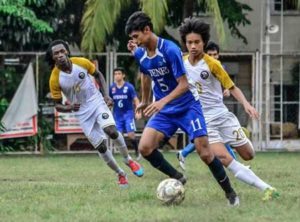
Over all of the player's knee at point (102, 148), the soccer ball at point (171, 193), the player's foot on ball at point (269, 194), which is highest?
the player's knee at point (102, 148)

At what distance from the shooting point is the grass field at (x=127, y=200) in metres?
7.48

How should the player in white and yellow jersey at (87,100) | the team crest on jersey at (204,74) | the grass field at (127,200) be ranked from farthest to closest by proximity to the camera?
the player in white and yellow jersey at (87,100) < the team crest on jersey at (204,74) < the grass field at (127,200)

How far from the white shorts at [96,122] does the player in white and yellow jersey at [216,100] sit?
6.29 ft

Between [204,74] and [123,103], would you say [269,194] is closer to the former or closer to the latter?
[204,74]

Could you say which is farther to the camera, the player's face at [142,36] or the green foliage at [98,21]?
the green foliage at [98,21]

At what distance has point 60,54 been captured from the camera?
1046 cm

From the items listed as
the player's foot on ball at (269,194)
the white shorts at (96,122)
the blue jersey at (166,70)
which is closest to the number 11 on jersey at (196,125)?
the blue jersey at (166,70)

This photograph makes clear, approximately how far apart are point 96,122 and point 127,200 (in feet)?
7.68

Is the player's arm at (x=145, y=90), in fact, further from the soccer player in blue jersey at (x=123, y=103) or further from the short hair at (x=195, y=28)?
the soccer player in blue jersey at (x=123, y=103)

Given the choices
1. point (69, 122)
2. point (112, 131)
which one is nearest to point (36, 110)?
point (69, 122)

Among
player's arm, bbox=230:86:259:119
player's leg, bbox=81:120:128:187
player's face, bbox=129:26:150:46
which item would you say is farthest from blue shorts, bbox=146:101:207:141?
player's leg, bbox=81:120:128:187

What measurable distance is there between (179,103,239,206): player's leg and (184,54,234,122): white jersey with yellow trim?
23.0 inches

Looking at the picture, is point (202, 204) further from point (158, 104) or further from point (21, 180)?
point (21, 180)

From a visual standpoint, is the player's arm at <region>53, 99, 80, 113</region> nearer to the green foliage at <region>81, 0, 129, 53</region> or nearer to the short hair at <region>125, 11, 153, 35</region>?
the short hair at <region>125, 11, 153, 35</region>
